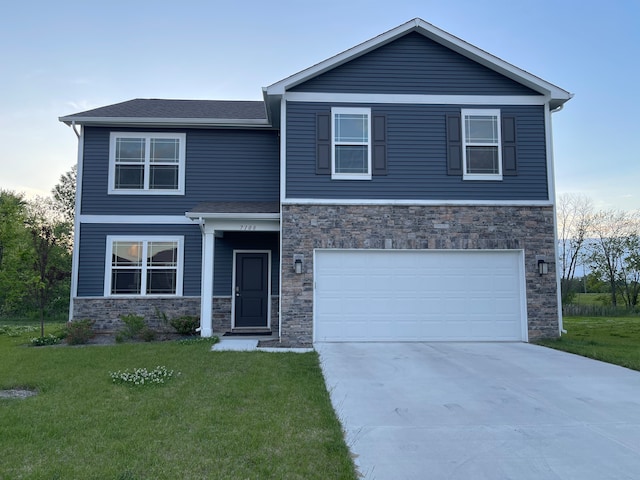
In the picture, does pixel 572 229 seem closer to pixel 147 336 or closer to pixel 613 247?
pixel 613 247

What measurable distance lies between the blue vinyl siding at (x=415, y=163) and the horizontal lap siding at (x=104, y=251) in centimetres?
346

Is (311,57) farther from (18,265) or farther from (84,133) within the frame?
(18,265)

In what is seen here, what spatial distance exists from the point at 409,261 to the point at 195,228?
560 cm

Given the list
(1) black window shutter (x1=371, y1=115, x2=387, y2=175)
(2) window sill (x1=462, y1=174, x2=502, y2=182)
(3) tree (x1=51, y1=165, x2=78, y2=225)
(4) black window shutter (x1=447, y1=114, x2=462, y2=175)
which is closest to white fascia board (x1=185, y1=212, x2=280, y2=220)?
(1) black window shutter (x1=371, y1=115, x2=387, y2=175)

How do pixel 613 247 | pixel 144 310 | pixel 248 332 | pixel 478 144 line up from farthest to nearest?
pixel 613 247 < pixel 144 310 < pixel 248 332 < pixel 478 144

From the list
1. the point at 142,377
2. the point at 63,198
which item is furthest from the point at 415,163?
the point at 63,198

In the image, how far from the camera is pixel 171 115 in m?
11.8

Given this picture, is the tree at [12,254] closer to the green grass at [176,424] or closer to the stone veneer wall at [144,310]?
the stone veneer wall at [144,310]

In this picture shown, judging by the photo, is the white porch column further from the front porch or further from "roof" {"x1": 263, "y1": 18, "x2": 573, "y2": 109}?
"roof" {"x1": 263, "y1": 18, "x2": 573, "y2": 109}

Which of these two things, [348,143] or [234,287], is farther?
[234,287]

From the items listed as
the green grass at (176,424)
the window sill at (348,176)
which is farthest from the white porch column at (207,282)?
the window sill at (348,176)

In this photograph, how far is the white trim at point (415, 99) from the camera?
1005cm

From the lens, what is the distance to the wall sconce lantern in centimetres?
995

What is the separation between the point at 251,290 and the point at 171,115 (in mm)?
5085
